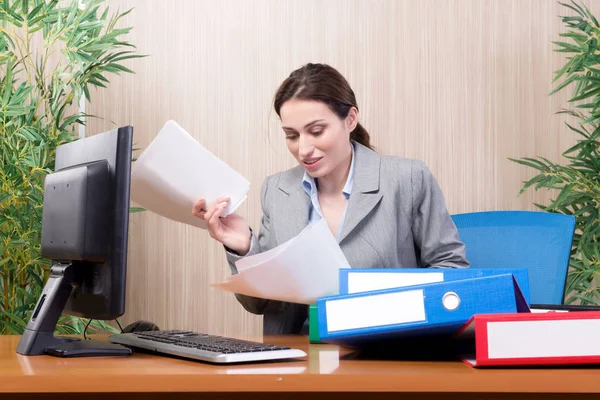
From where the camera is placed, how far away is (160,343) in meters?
1.09

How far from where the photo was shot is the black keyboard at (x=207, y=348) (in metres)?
0.94

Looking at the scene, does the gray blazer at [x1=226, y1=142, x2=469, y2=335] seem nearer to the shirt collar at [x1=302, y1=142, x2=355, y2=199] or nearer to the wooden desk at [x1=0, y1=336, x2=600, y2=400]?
the shirt collar at [x1=302, y1=142, x2=355, y2=199]

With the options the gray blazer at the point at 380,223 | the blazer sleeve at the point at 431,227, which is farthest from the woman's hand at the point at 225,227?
the blazer sleeve at the point at 431,227

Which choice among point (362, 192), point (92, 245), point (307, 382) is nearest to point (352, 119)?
point (362, 192)

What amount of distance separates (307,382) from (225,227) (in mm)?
894

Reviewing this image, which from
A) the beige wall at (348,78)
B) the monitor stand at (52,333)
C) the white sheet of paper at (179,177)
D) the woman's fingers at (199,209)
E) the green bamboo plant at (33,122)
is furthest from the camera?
the beige wall at (348,78)

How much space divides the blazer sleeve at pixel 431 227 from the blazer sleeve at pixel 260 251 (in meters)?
0.41

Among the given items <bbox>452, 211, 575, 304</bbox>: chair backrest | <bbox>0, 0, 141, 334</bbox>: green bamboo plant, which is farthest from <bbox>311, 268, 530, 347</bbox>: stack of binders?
<bbox>0, 0, 141, 334</bbox>: green bamboo plant

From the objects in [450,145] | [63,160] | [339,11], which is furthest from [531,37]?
[63,160]

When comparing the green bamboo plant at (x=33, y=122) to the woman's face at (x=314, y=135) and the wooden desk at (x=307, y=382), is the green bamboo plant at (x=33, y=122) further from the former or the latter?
the wooden desk at (x=307, y=382)

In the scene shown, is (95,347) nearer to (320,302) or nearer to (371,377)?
(320,302)

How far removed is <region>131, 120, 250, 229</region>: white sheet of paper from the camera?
138 cm

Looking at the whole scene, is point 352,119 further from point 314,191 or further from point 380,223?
point 380,223

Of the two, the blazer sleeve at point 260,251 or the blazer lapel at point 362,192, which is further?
the blazer lapel at point 362,192
